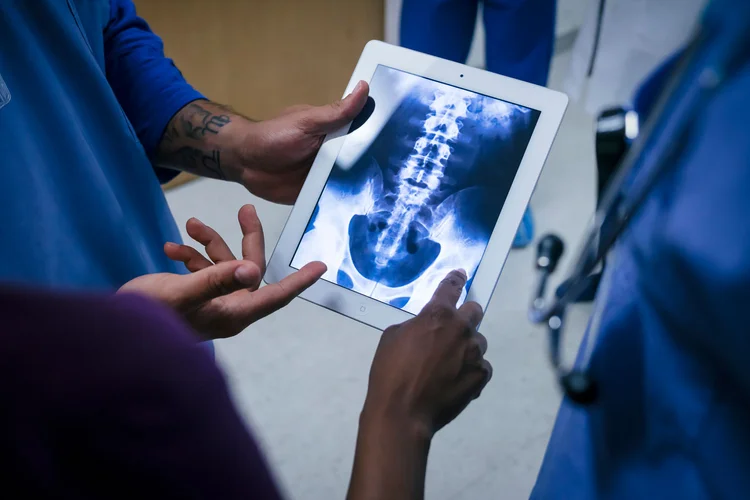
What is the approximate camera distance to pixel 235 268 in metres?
0.57

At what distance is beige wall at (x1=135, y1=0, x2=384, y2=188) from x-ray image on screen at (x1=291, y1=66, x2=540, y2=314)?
0.89 meters

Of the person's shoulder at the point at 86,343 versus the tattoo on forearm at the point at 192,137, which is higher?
the person's shoulder at the point at 86,343

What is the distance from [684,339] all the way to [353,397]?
97 cm

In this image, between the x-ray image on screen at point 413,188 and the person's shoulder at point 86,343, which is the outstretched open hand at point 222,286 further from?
the person's shoulder at point 86,343

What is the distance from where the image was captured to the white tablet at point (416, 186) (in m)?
0.73

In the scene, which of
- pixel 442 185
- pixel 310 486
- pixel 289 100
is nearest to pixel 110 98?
pixel 442 185

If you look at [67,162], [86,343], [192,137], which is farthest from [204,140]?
[86,343]

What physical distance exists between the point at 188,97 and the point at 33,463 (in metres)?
0.65

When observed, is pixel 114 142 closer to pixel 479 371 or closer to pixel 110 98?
pixel 110 98

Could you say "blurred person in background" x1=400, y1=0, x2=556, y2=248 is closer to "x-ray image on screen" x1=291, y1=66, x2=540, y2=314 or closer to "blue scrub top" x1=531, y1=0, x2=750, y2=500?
"x-ray image on screen" x1=291, y1=66, x2=540, y2=314

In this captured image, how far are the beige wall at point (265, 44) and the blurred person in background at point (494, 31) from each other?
1.24ft

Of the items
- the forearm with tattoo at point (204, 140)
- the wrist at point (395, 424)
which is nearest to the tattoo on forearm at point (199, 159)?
the forearm with tattoo at point (204, 140)

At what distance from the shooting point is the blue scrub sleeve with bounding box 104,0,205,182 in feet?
2.43

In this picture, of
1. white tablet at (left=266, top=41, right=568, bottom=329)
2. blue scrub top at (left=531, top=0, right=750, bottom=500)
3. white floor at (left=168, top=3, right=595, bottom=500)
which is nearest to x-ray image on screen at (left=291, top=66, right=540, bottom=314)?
white tablet at (left=266, top=41, right=568, bottom=329)
